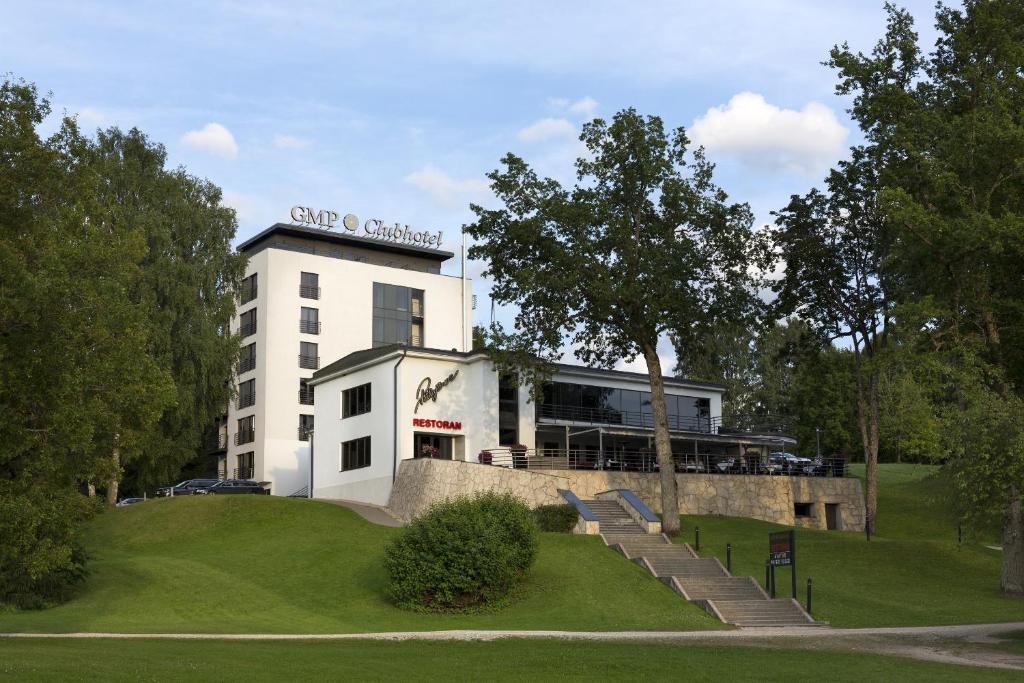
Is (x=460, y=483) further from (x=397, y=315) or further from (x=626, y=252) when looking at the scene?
(x=397, y=315)

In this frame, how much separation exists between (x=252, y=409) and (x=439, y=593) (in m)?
46.2

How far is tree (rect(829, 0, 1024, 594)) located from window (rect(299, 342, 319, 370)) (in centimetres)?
4619

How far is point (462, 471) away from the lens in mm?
46406

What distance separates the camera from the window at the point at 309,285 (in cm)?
7881

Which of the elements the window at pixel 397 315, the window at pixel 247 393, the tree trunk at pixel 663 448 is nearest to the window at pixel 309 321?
the window at pixel 397 315

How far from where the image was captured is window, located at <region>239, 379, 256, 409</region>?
7650cm

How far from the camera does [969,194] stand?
37.9 metres

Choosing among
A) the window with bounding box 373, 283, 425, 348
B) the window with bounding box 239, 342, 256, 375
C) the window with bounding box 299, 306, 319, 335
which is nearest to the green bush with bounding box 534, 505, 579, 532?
the window with bounding box 299, 306, 319, 335

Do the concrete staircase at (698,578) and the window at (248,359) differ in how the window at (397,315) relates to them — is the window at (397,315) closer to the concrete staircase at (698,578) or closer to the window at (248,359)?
the window at (248,359)

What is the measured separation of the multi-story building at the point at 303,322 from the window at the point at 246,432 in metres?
0.07

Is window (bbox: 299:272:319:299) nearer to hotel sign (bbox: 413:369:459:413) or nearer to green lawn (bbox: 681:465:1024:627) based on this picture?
hotel sign (bbox: 413:369:459:413)

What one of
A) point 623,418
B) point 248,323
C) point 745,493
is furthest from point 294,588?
point 248,323

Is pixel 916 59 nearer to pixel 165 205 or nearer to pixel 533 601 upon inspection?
pixel 533 601

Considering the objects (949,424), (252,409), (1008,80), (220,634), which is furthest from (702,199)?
(252,409)
